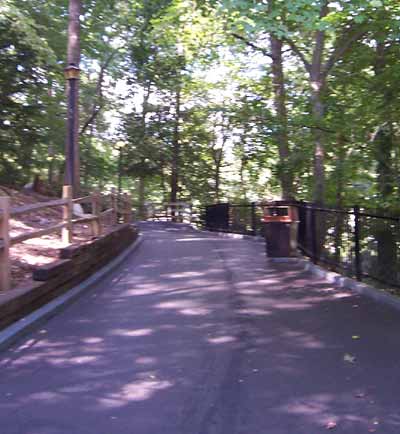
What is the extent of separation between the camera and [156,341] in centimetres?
648

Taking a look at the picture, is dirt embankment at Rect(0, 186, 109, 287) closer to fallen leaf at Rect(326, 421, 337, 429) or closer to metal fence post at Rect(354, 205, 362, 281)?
fallen leaf at Rect(326, 421, 337, 429)

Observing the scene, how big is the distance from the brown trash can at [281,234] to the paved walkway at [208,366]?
3.93 metres

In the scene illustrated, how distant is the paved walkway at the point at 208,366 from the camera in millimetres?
4305

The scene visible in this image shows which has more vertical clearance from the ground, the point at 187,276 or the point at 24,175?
the point at 24,175

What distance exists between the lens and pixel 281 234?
13500 mm

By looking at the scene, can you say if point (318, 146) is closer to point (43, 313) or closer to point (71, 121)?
point (71, 121)

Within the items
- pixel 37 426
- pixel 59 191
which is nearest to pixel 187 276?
pixel 37 426

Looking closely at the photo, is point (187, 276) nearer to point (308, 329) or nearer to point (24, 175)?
point (308, 329)

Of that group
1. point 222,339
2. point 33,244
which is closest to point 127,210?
point 33,244

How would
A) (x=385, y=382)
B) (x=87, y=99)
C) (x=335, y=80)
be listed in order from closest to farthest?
(x=385, y=382), (x=335, y=80), (x=87, y=99)

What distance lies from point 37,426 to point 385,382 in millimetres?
2851

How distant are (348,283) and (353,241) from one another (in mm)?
1016

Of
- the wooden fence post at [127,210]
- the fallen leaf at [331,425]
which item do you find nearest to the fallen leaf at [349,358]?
the fallen leaf at [331,425]

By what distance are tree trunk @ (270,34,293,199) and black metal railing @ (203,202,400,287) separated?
384 cm
